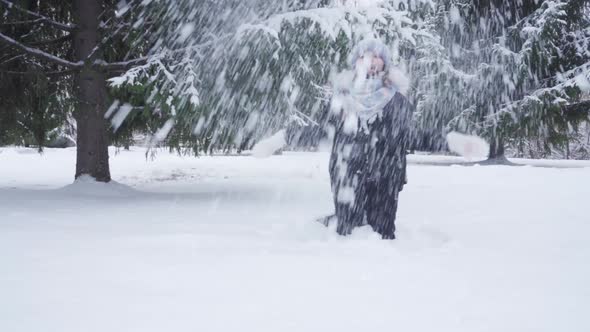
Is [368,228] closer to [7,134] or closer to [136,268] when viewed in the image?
[136,268]

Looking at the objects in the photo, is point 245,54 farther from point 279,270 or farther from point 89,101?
point 279,270

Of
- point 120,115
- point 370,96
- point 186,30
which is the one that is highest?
point 186,30

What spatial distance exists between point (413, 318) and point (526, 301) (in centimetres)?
70

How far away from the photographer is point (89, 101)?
7.47m

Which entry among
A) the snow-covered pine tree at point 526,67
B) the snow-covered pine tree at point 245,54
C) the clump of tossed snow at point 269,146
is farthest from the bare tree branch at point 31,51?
the snow-covered pine tree at point 526,67

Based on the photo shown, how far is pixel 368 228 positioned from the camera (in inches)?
173

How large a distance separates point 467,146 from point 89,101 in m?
5.72

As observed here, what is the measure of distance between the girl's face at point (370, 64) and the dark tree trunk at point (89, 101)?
4.89m

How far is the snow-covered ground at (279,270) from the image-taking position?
7.73 ft

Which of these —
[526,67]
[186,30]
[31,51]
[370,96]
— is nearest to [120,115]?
[31,51]

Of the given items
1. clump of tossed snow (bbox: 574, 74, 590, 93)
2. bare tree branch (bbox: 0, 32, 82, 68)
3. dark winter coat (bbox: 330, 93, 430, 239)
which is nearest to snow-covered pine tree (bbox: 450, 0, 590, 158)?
clump of tossed snow (bbox: 574, 74, 590, 93)

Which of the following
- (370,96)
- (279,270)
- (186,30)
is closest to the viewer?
(279,270)

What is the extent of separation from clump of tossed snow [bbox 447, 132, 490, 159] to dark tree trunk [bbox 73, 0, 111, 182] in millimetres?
5553

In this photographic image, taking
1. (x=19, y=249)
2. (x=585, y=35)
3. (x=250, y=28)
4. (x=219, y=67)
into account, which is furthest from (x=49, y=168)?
(x=585, y=35)
